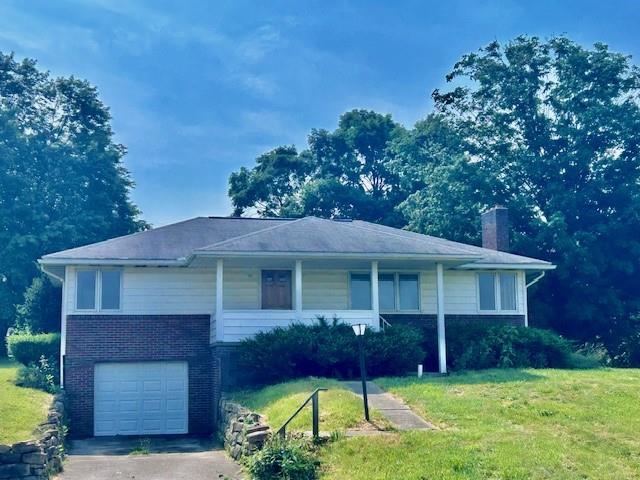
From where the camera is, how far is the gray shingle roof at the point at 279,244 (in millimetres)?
20531

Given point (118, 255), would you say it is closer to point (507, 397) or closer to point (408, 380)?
point (408, 380)

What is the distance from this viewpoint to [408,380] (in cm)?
1841

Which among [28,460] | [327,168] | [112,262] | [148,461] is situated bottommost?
[148,461]

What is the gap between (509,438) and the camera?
12.7m

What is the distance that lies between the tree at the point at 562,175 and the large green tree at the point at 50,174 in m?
14.5

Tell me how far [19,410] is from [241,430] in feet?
14.7

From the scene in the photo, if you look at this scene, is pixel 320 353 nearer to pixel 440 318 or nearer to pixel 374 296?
pixel 374 296

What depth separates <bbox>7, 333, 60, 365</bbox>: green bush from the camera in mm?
22969

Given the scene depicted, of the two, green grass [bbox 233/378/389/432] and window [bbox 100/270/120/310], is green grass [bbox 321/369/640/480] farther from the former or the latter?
window [bbox 100/270/120/310]

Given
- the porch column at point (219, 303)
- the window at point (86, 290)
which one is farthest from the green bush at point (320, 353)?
the window at point (86, 290)

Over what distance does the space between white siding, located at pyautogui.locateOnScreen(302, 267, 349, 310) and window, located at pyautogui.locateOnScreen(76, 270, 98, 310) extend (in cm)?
Result: 563

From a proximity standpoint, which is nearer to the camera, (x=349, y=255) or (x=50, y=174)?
(x=349, y=255)

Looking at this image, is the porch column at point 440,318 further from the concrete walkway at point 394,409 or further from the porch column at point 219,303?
the porch column at point 219,303

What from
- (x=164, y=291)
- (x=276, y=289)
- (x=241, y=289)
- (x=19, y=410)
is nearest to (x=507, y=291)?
(x=276, y=289)
